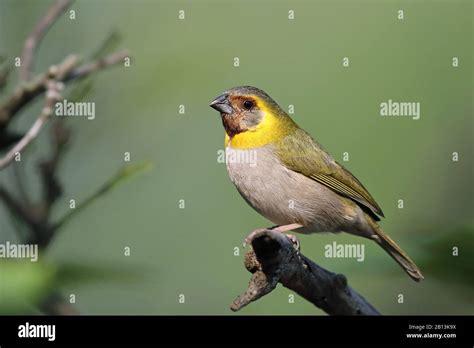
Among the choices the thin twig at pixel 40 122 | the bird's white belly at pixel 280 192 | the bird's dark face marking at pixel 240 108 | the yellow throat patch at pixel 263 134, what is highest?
the bird's dark face marking at pixel 240 108

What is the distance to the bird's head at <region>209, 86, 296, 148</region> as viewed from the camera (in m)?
5.47

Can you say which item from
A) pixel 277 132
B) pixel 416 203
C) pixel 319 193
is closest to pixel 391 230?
pixel 416 203

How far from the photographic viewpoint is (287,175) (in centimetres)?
538

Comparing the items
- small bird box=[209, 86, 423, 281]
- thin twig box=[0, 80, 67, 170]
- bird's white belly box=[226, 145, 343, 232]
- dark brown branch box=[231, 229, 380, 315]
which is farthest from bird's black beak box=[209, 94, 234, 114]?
thin twig box=[0, 80, 67, 170]

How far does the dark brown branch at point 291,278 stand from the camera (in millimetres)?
3680

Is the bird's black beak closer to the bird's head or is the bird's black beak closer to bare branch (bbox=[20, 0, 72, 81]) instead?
the bird's head

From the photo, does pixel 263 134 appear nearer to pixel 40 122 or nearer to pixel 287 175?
pixel 287 175

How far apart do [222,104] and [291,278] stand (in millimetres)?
→ 1795

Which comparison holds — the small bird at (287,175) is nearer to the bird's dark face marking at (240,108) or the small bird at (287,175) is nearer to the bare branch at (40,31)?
the bird's dark face marking at (240,108)

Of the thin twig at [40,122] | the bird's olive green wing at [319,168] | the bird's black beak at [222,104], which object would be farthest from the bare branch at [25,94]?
the bird's olive green wing at [319,168]

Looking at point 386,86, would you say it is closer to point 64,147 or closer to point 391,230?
point 391,230

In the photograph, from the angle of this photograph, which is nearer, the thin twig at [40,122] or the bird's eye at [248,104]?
the thin twig at [40,122]

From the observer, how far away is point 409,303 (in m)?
5.88

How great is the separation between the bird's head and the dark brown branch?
1321 millimetres
